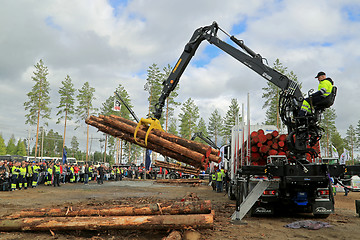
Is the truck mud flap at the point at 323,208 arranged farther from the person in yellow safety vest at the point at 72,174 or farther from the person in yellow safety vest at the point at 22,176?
the person in yellow safety vest at the point at 72,174

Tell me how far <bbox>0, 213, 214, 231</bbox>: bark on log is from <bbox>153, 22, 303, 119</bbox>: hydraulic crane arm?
492 centimetres

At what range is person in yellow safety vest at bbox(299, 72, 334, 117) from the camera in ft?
20.9

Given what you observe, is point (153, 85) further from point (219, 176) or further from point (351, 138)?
point (351, 138)

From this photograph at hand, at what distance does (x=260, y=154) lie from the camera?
391 inches

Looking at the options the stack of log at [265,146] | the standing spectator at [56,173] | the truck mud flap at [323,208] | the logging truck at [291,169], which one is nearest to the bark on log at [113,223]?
the logging truck at [291,169]

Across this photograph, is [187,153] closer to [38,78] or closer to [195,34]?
[195,34]

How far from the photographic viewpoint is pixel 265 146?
9680 millimetres

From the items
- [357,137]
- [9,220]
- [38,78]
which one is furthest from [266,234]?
[357,137]

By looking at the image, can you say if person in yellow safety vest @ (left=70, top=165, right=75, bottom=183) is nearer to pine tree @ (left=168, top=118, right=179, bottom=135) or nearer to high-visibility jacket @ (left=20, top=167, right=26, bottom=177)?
high-visibility jacket @ (left=20, top=167, right=26, bottom=177)

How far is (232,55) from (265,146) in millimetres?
3520

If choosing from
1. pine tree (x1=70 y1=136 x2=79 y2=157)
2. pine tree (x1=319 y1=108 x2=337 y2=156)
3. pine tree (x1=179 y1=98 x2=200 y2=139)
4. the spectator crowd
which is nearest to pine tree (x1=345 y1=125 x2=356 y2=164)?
pine tree (x1=319 y1=108 x2=337 y2=156)

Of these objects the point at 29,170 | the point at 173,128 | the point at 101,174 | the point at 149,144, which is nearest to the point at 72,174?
the point at 101,174

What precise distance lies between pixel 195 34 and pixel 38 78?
102ft

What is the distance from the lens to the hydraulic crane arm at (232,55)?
8602 mm
